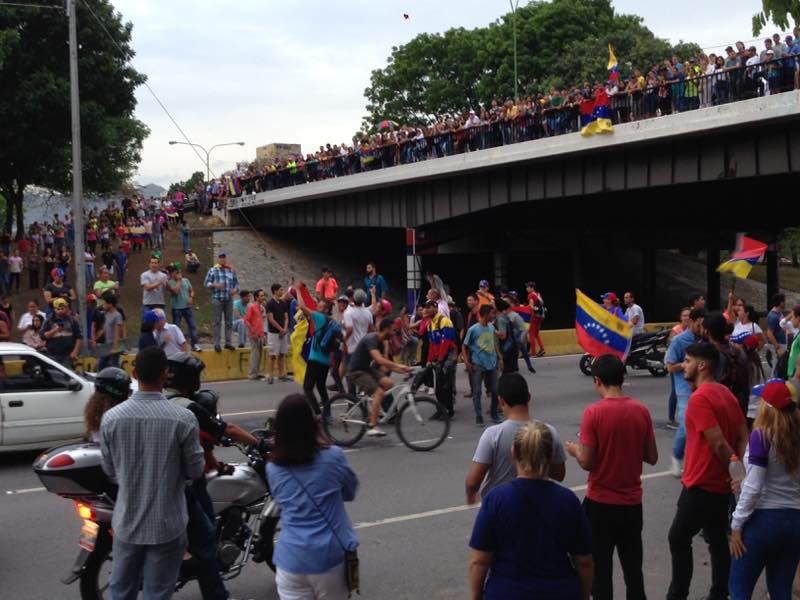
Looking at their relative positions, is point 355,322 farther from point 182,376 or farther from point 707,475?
point 707,475

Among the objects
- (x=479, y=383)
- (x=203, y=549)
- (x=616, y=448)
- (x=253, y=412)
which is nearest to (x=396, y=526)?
(x=203, y=549)

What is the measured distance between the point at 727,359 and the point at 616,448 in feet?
8.57

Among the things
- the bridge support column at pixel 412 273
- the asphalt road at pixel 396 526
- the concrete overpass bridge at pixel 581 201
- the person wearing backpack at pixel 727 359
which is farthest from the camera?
the bridge support column at pixel 412 273

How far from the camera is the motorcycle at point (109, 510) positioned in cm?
539

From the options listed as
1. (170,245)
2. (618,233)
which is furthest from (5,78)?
(618,233)

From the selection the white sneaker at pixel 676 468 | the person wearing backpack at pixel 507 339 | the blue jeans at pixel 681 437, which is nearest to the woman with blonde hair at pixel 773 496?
the blue jeans at pixel 681 437

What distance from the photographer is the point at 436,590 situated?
632cm

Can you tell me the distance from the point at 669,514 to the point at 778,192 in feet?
85.8

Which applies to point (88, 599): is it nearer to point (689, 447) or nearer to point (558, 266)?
point (689, 447)

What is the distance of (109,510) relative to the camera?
5406 mm

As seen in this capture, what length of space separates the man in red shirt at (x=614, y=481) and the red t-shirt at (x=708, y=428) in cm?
37

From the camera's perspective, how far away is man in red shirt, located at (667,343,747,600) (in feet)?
18.0

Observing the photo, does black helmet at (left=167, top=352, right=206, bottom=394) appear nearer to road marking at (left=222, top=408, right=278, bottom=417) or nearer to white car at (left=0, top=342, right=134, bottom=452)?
white car at (left=0, top=342, right=134, bottom=452)

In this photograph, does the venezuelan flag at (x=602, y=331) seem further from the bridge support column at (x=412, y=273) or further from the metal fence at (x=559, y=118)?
the bridge support column at (x=412, y=273)
